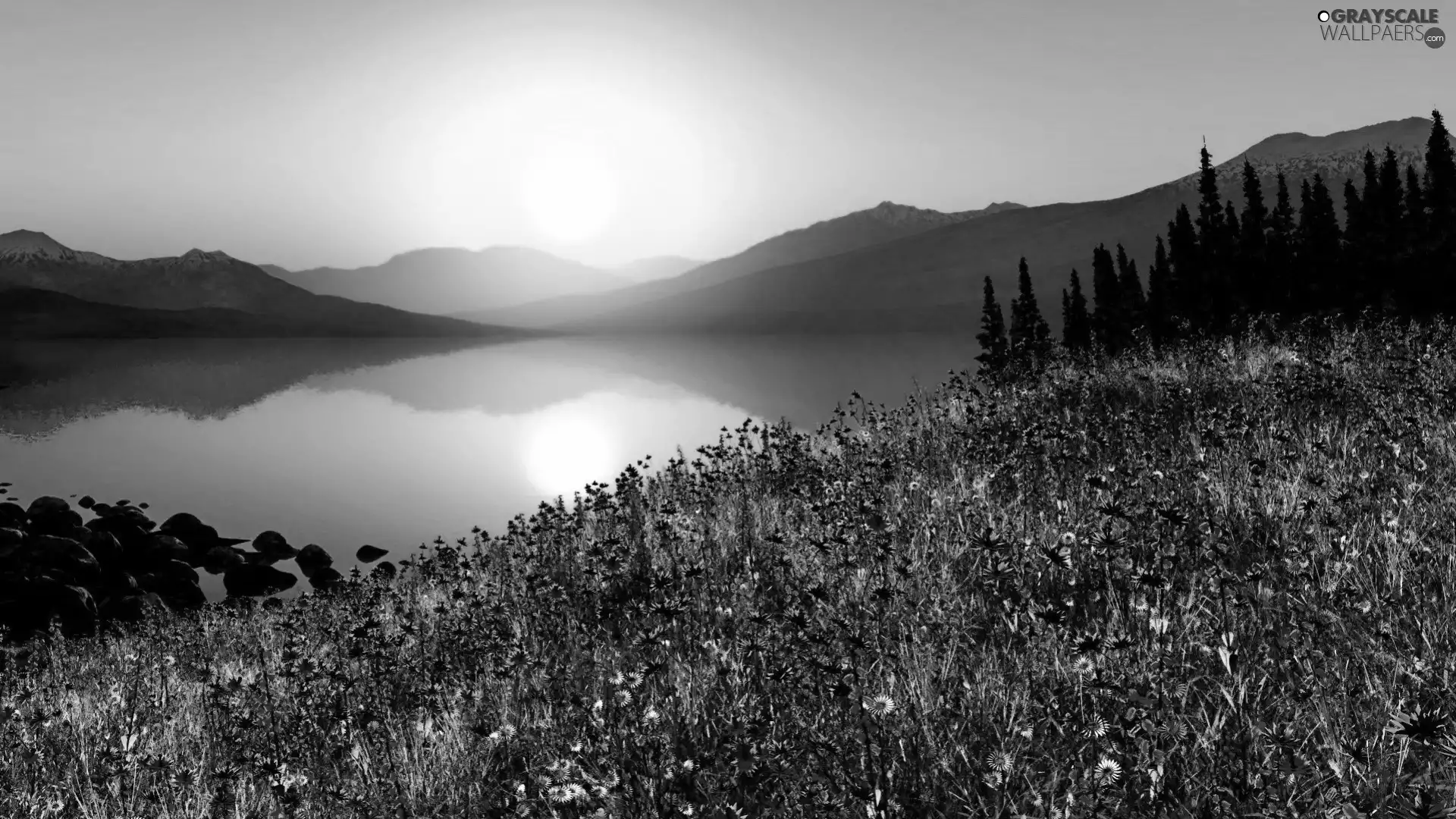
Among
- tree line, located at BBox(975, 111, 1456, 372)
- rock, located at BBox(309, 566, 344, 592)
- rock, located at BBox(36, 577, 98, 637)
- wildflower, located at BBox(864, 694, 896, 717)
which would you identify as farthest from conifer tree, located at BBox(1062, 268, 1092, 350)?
wildflower, located at BBox(864, 694, 896, 717)

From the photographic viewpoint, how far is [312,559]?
2147cm

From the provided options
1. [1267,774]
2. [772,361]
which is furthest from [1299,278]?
[772,361]

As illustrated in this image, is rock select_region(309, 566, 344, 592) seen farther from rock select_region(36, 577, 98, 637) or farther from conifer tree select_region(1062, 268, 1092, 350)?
conifer tree select_region(1062, 268, 1092, 350)

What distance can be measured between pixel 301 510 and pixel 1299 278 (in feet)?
198

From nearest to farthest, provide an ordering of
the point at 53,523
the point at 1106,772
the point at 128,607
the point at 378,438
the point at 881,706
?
the point at 1106,772, the point at 881,706, the point at 128,607, the point at 53,523, the point at 378,438

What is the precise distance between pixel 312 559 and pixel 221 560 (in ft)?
9.00

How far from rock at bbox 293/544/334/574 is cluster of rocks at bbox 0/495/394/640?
0.09 ft

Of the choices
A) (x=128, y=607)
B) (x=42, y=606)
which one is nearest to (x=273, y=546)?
(x=128, y=607)

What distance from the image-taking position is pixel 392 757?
4199 mm

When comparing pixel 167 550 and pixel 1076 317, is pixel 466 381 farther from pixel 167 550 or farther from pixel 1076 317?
pixel 167 550

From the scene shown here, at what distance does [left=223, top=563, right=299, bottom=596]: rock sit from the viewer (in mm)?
20141

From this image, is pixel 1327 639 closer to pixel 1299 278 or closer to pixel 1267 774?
pixel 1267 774

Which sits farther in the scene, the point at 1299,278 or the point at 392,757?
the point at 1299,278

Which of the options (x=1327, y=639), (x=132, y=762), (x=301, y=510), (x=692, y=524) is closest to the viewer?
(x=1327, y=639)
